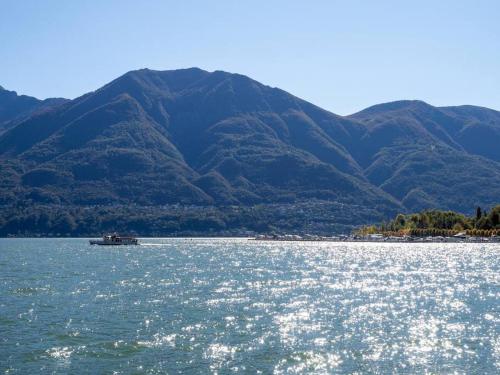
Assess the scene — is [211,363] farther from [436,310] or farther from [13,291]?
[13,291]

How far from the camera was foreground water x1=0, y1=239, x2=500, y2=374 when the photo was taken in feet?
134

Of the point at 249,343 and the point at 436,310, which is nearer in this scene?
the point at 249,343

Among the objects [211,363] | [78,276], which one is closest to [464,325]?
[211,363]

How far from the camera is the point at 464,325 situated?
2154 inches

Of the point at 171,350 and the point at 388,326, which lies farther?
the point at 388,326

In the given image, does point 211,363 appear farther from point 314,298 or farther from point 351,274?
point 351,274

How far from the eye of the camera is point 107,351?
4403 centimetres

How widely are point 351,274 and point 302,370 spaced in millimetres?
72749

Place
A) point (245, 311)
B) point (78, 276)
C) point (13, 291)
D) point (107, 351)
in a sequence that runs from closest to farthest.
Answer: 1. point (107, 351)
2. point (245, 311)
3. point (13, 291)
4. point (78, 276)

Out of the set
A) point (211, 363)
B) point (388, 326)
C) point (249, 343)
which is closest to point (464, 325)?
point (388, 326)

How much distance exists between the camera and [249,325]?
54.3 metres

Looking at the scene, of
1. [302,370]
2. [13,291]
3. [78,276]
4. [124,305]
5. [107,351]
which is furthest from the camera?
[78,276]

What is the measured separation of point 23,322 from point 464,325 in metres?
37.2

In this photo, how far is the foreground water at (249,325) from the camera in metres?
41.0
